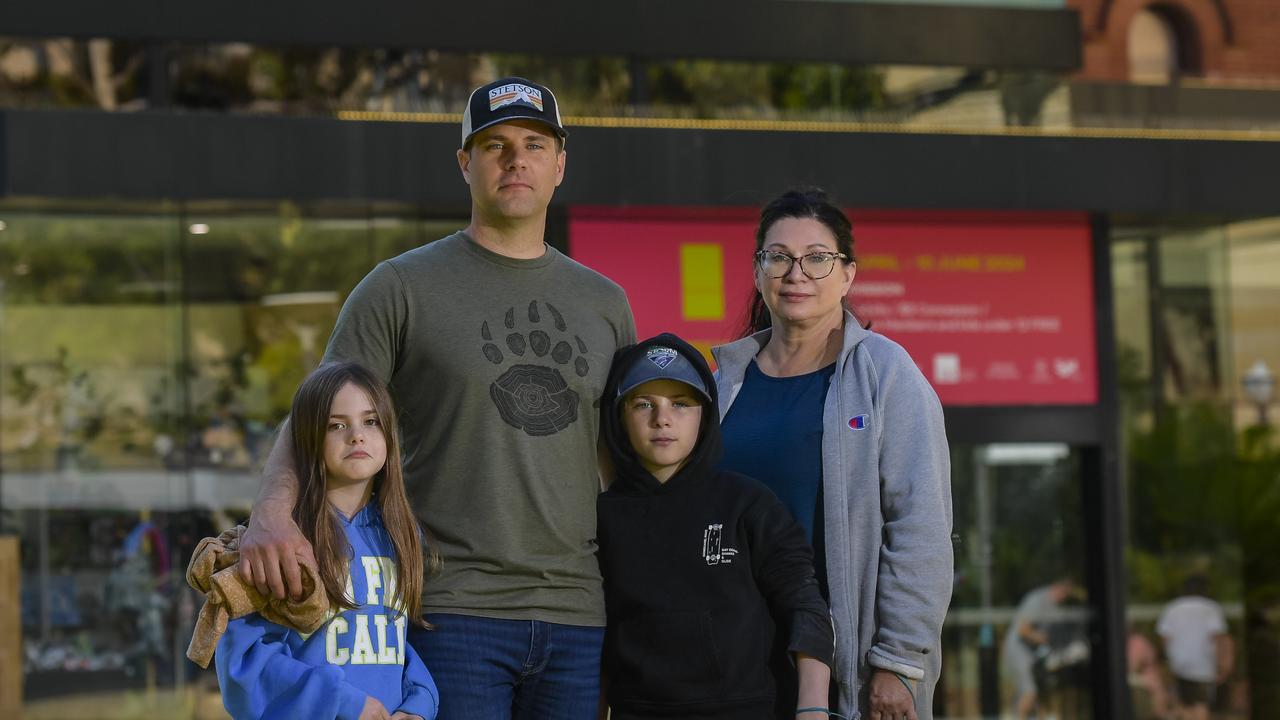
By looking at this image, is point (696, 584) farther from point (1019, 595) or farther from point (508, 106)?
point (1019, 595)

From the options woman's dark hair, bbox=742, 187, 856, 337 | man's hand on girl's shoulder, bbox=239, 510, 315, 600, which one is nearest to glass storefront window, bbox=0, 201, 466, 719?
woman's dark hair, bbox=742, 187, 856, 337

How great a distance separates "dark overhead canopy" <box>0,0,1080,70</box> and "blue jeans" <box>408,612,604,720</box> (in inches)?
277

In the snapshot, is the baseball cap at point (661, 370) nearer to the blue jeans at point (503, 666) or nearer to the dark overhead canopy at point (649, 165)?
the blue jeans at point (503, 666)

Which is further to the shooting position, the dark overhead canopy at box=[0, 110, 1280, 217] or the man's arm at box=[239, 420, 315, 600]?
the dark overhead canopy at box=[0, 110, 1280, 217]

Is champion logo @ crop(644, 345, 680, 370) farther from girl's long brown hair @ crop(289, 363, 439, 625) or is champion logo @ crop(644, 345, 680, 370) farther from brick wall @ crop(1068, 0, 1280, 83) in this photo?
brick wall @ crop(1068, 0, 1280, 83)

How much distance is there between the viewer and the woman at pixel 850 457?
4199 millimetres

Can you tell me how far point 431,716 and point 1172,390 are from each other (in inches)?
363

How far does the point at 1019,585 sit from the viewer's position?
11.6m

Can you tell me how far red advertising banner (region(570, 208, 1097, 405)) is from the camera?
10.6 metres

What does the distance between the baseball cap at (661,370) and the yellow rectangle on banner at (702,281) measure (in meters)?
6.40

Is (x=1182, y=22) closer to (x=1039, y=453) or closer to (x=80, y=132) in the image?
(x=1039, y=453)

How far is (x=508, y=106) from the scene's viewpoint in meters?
4.12

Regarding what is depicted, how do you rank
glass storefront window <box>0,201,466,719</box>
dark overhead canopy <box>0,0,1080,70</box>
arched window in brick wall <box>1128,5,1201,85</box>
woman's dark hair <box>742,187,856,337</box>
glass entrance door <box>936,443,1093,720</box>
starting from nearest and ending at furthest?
woman's dark hair <box>742,187,856,337</box> → dark overhead canopy <box>0,0,1080,70</box> → glass storefront window <box>0,201,466,719</box> → glass entrance door <box>936,443,1093,720</box> → arched window in brick wall <box>1128,5,1201,85</box>

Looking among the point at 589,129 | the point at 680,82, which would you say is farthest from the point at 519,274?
the point at 680,82
